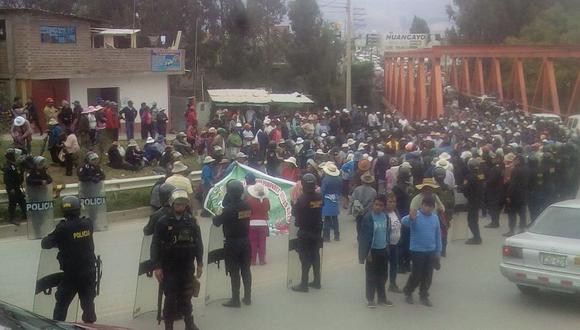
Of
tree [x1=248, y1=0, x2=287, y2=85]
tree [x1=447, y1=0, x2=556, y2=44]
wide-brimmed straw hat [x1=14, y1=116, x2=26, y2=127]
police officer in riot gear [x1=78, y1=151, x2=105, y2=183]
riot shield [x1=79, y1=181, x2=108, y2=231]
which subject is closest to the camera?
police officer in riot gear [x1=78, y1=151, x2=105, y2=183]

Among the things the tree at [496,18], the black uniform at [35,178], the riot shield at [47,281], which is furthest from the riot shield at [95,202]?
the tree at [496,18]

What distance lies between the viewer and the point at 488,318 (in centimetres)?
966

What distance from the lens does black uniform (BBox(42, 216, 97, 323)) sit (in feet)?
26.1

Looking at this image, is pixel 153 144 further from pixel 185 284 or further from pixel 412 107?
pixel 412 107

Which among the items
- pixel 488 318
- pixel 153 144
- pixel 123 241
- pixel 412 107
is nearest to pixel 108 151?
pixel 153 144

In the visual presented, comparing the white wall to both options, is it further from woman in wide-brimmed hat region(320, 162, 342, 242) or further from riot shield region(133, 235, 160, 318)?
riot shield region(133, 235, 160, 318)

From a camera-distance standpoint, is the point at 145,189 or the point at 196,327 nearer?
the point at 196,327

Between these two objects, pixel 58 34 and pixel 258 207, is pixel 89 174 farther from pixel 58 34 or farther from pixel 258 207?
pixel 58 34

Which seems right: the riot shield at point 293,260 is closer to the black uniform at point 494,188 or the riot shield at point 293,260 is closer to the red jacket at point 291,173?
the red jacket at point 291,173

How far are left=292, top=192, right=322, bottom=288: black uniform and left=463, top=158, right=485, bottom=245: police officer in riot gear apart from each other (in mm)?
4547

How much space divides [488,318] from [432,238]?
3.98 feet

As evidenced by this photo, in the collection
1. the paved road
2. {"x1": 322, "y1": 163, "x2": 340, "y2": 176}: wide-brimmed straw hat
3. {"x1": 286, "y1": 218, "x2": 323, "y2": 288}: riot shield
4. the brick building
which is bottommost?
the paved road

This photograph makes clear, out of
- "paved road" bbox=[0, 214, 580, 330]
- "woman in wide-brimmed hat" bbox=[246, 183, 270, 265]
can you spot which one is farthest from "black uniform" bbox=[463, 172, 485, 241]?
"woman in wide-brimmed hat" bbox=[246, 183, 270, 265]

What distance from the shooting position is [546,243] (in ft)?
31.9
